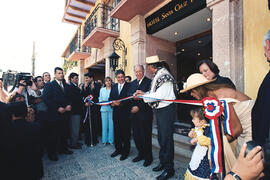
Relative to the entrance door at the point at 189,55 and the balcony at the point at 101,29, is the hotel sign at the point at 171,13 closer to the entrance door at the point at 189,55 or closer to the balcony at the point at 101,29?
the entrance door at the point at 189,55

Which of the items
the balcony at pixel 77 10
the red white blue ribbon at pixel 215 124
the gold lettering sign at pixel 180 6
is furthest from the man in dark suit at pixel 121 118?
the balcony at pixel 77 10

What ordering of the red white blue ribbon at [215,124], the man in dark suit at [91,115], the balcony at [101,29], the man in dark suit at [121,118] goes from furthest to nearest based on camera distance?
the balcony at [101,29], the man in dark suit at [91,115], the man in dark suit at [121,118], the red white blue ribbon at [215,124]

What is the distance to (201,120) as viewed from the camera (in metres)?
1.93

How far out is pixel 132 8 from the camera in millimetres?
5664

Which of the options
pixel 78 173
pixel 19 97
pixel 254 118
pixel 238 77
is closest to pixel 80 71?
pixel 19 97

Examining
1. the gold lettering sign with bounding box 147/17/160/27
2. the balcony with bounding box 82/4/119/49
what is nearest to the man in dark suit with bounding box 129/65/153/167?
the gold lettering sign with bounding box 147/17/160/27

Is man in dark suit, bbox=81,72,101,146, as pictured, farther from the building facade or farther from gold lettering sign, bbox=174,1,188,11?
gold lettering sign, bbox=174,1,188,11

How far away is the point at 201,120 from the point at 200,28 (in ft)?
14.3

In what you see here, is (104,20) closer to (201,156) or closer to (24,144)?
(24,144)

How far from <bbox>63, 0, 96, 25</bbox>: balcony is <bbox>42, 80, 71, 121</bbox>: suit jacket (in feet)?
28.9

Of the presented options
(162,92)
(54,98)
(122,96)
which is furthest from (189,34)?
(54,98)

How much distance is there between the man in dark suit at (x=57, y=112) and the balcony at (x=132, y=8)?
11.4 feet

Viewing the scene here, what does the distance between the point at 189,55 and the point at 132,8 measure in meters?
3.04

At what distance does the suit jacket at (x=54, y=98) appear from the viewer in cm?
364
